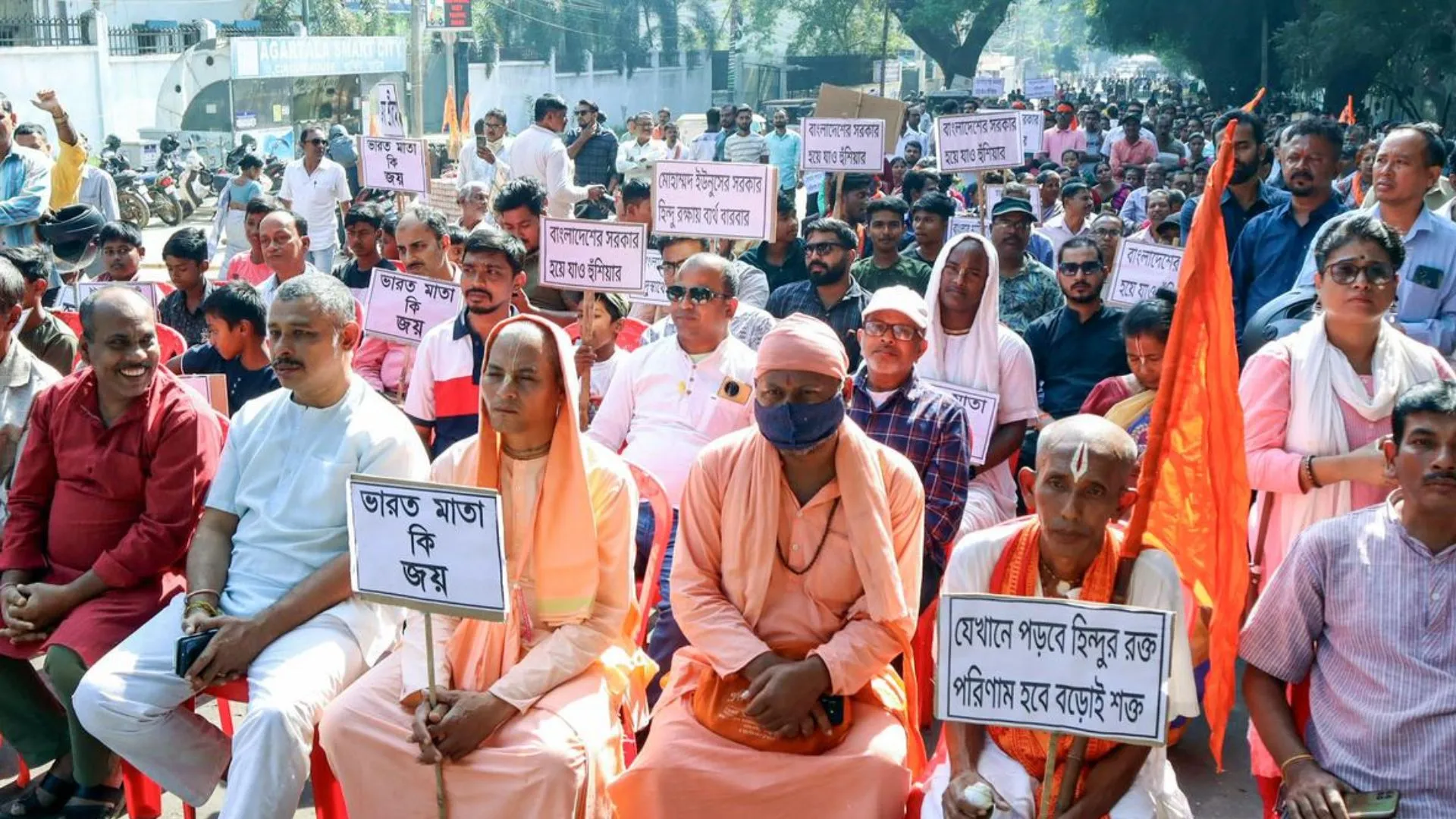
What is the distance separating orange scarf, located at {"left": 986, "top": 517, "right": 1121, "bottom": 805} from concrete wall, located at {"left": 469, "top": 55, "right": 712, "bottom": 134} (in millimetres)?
37040

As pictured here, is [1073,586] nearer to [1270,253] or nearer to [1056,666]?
[1056,666]

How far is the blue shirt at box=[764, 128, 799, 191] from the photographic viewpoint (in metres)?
17.9

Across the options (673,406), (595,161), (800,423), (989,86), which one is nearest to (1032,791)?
(800,423)

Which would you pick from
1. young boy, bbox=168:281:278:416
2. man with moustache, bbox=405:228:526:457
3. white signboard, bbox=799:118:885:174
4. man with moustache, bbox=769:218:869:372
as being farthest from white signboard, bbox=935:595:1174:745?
white signboard, bbox=799:118:885:174

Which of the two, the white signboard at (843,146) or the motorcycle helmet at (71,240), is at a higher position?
the white signboard at (843,146)

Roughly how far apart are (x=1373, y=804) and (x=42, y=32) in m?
33.6

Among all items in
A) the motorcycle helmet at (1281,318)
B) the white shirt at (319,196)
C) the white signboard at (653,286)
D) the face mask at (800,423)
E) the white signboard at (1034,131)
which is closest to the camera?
the face mask at (800,423)

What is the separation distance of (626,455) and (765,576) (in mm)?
1737

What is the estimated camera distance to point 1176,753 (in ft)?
15.6

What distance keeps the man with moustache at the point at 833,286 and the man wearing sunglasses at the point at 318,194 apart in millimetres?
5769

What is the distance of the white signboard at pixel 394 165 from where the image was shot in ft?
32.6

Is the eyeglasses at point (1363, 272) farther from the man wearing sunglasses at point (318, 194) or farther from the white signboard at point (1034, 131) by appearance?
the white signboard at point (1034, 131)

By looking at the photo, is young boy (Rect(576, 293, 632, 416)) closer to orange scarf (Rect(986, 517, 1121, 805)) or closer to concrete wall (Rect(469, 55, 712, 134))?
orange scarf (Rect(986, 517, 1121, 805))

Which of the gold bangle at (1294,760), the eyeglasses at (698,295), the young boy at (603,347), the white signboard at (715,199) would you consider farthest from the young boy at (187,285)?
the gold bangle at (1294,760)
